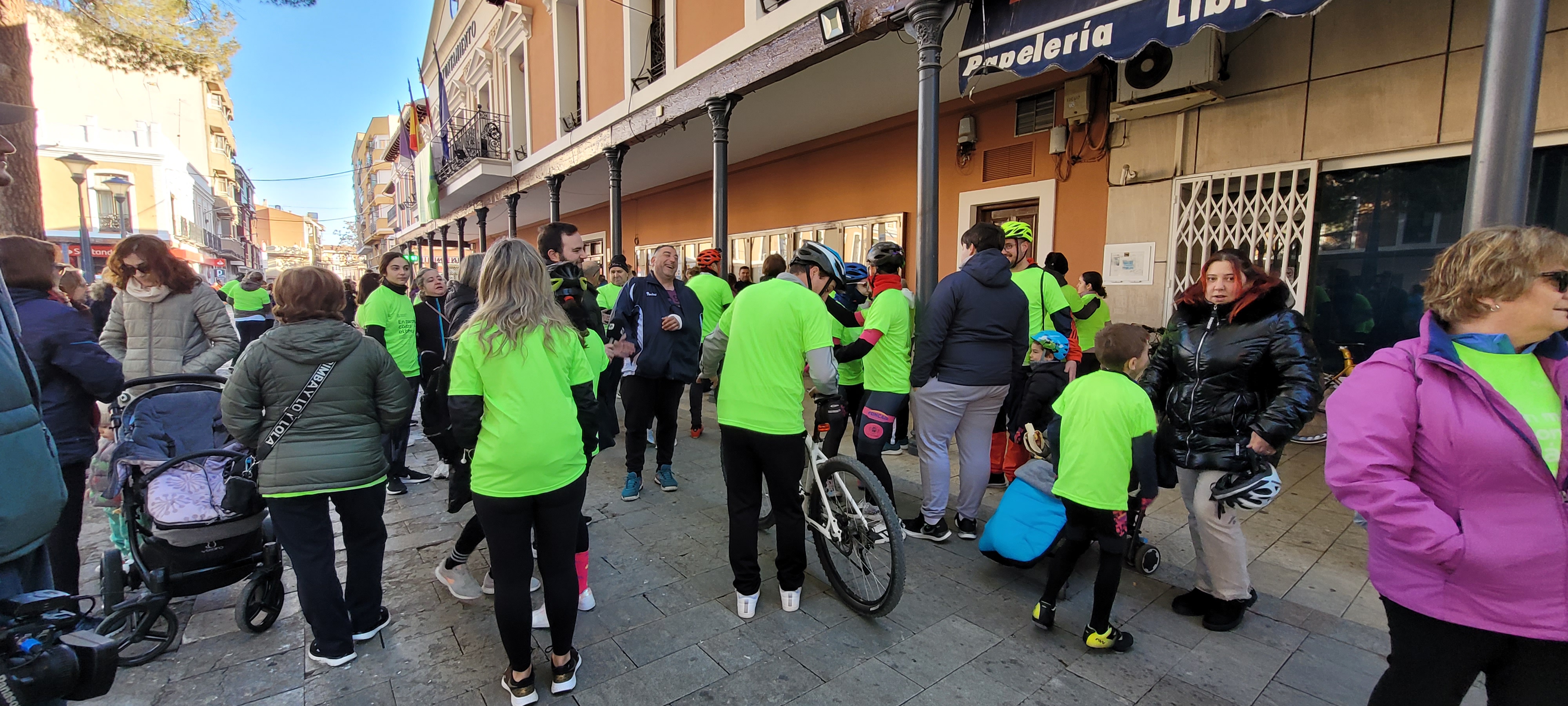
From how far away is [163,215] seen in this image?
31266 mm

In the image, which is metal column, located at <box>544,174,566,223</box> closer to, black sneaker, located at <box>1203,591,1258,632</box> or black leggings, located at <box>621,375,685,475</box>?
black leggings, located at <box>621,375,685,475</box>

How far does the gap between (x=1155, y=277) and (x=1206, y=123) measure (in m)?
1.44

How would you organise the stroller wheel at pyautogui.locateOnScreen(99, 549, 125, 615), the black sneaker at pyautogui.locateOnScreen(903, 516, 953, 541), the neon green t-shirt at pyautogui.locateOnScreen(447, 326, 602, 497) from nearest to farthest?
the neon green t-shirt at pyautogui.locateOnScreen(447, 326, 602, 497) → the stroller wheel at pyautogui.locateOnScreen(99, 549, 125, 615) → the black sneaker at pyautogui.locateOnScreen(903, 516, 953, 541)

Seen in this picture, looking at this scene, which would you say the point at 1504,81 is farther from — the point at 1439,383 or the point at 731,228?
the point at 731,228

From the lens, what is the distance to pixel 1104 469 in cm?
267

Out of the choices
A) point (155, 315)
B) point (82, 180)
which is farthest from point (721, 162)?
point (82, 180)

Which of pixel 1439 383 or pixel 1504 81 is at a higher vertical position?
pixel 1504 81

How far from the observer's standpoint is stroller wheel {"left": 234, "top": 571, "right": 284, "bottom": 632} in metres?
2.71

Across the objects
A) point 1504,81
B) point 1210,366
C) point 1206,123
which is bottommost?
point 1210,366

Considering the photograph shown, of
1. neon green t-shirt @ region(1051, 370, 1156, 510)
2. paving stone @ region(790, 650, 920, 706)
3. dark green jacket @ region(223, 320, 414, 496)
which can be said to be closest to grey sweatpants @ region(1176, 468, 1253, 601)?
neon green t-shirt @ region(1051, 370, 1156, 510)

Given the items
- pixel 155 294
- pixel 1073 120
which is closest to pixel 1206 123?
pixel 1073 120

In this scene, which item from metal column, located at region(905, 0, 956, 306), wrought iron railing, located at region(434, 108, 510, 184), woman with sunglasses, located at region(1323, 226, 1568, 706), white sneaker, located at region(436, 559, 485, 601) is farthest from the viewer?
wrought iron railing, located at region(434, 108, 510, 184)

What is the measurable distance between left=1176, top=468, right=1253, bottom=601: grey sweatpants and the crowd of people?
0.01m

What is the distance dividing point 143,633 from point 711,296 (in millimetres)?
3824
